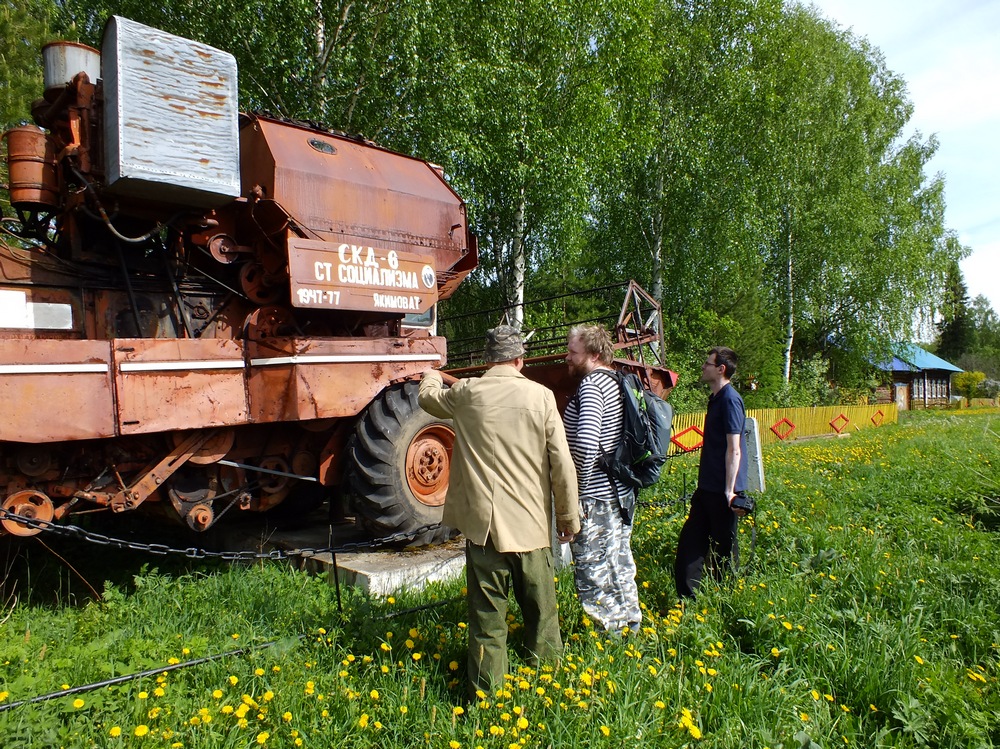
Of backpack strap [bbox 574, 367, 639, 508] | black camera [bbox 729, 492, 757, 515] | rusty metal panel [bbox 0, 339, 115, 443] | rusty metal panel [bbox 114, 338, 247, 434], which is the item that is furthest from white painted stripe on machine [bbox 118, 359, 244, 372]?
black camera [bbox 729, 492, 757, 515]

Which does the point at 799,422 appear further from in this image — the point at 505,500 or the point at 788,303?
the point at 505,500

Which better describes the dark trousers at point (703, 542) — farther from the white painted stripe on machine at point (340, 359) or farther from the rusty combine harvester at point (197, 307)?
the white painted stripe on machine at point (340, 359)

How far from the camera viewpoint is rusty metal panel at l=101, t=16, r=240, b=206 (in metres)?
4.04

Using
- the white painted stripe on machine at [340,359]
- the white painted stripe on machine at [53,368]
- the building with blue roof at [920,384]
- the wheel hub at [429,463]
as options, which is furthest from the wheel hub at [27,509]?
the building with blue roof at [920,384]

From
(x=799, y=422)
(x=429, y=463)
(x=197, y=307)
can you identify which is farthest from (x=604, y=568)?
(x=799, y=422)

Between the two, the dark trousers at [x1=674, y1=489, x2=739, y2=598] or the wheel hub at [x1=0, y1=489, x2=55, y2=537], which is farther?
the dark trousers at [x1=674, y1=489, x2=739, y2=598]

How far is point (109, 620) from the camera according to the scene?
399 cm

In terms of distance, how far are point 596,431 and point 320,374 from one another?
2297 mm

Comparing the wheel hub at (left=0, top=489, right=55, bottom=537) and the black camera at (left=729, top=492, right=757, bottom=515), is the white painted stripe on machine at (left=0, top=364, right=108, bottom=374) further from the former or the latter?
the black camera at (left=729, top=492, right=757, bottom=515)

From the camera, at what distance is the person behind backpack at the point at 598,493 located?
3428 mm

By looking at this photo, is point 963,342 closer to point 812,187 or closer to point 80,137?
point 812,187

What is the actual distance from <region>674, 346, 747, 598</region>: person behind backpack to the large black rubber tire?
1967 mm

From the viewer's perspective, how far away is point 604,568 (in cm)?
347

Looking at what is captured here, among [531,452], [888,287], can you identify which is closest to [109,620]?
[531,452]
